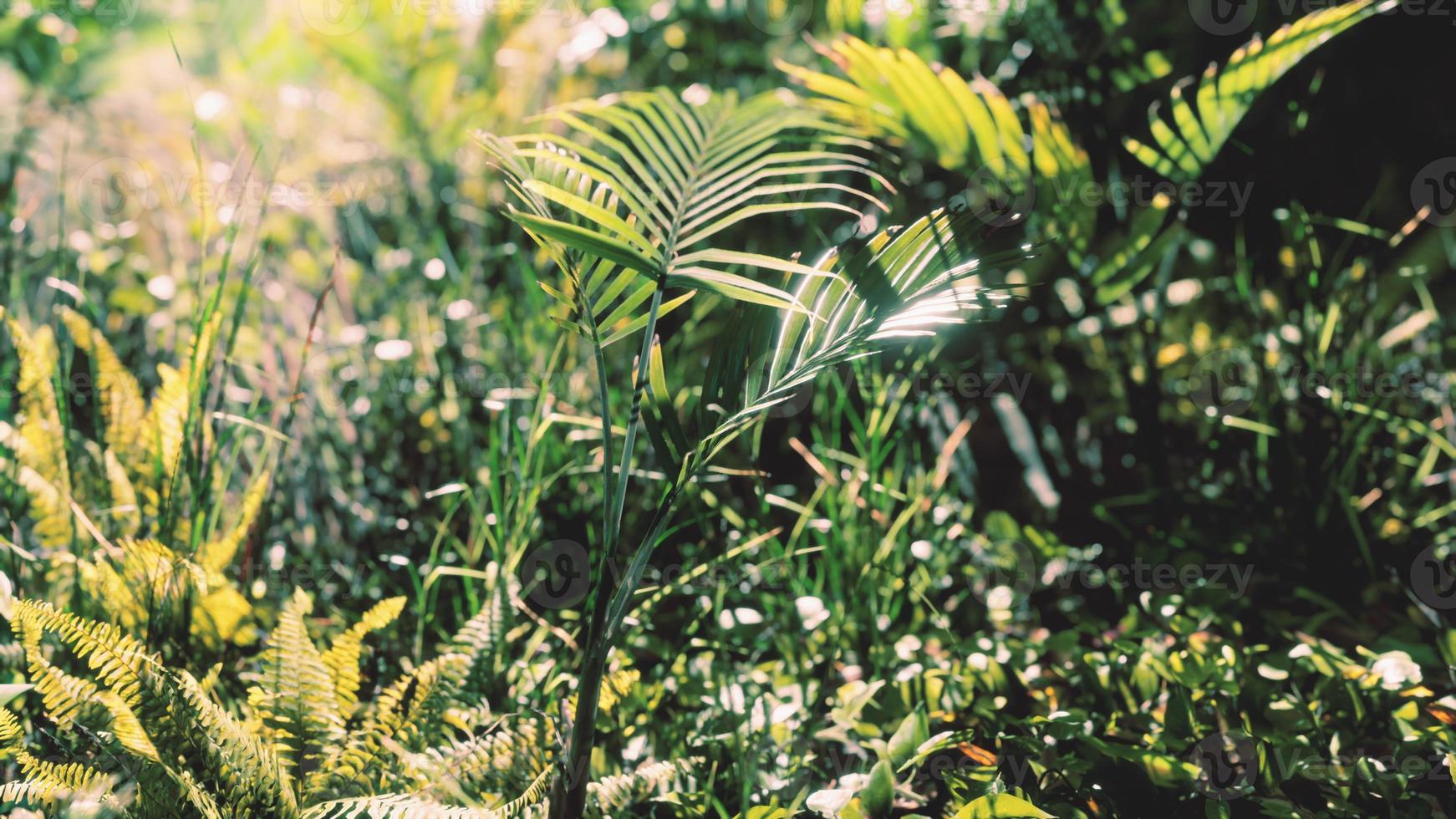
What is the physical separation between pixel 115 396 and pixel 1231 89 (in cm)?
177

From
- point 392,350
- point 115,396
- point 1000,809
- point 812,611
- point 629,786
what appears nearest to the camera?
point 1000,809

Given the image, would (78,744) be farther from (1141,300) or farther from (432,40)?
(432,40)

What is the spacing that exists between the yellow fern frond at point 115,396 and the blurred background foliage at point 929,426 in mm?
59

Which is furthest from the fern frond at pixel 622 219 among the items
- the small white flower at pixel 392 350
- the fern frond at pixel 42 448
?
the fern frond at pixel 42 448

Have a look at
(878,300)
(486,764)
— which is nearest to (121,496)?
(486,764)

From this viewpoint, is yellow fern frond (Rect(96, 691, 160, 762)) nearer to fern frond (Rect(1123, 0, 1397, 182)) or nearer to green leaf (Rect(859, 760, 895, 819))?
green leaf (Rect(859, 760, 895, 819))

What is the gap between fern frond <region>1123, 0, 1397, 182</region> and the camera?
48.8 inches

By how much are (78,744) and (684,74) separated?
2.04 metres

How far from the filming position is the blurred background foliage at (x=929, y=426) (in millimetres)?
1091

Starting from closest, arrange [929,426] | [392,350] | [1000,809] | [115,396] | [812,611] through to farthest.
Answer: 1. [1000,809]
2. [812,611]
3. [115,396]
4. [392,350]
5. [929,426]

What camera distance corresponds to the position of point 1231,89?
135 centimetres

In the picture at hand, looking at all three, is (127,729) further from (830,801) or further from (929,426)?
(929,426)

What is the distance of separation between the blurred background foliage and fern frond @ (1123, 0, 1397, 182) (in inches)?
3.9

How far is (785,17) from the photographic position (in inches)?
91.5
